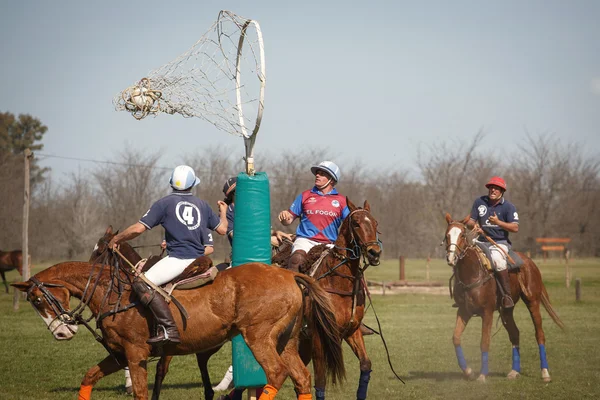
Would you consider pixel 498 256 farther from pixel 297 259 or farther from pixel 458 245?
pixel 297 259

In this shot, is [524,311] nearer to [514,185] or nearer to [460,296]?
[460,296]

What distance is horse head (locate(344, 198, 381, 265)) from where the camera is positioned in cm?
855

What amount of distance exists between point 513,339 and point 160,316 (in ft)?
23.9

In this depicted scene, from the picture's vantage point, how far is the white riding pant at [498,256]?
12.2m

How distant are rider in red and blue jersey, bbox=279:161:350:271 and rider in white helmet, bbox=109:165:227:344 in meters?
1.61

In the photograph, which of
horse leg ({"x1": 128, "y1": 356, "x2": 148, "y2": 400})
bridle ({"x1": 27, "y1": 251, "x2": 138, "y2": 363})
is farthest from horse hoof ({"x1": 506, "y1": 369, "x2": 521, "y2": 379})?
bridle ({"x1": 27, "y1": 251, "x2": 138, "y2": 363})

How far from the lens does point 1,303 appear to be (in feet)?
85.7

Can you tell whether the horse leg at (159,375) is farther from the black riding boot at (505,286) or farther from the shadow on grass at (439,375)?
the black riding boot at (505,286)

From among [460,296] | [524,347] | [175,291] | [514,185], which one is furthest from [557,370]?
[514,185]

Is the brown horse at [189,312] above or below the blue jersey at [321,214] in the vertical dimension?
below

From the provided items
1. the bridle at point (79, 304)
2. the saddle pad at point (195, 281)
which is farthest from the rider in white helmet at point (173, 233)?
the bridle at point (79, 304)

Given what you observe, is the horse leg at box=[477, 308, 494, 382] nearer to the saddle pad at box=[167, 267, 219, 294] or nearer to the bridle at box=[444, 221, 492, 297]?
the bridle at box=[444, 221, 492, 297]

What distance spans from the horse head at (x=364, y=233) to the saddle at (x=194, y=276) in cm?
190

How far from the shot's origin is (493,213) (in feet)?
41.0
